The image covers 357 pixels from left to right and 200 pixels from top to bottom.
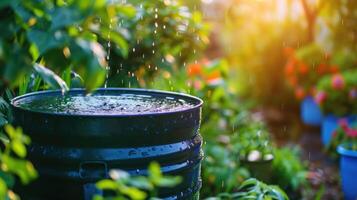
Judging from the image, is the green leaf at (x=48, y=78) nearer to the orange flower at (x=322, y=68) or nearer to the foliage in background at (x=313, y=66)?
the foliage in background at (x=313, y=66)

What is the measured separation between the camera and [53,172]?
5.19 ft

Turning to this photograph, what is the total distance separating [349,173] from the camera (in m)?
4.05

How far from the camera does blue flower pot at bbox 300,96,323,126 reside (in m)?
6.44

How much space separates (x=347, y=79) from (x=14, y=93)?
13.2 feet

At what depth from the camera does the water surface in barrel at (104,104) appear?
1761mm

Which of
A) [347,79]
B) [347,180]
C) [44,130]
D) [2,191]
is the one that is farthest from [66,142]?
[347,79]

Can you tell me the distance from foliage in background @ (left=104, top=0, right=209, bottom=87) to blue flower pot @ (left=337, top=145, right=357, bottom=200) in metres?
1.51

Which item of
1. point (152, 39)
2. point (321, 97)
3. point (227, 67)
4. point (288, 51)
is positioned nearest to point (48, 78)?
point (152, 39)

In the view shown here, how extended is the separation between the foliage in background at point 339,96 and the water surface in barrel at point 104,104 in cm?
375

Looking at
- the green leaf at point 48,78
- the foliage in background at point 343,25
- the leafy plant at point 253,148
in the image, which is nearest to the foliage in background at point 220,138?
the leafy plant at point 253,148

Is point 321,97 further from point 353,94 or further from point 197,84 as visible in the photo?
point 197,84

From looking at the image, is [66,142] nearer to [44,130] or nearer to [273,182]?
[44,130]

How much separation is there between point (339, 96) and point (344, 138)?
3.17 feet

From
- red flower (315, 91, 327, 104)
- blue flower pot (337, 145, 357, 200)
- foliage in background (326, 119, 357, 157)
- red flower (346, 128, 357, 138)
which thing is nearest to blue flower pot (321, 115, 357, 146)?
red flower (315, 91, 327, 104)
